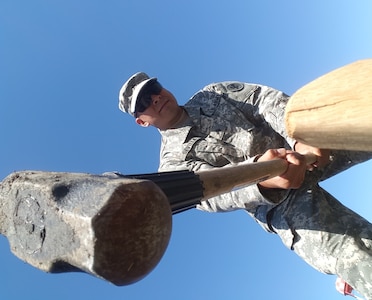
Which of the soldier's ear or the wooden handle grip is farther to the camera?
the soldier's ear

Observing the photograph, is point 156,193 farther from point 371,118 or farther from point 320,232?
point 320,232

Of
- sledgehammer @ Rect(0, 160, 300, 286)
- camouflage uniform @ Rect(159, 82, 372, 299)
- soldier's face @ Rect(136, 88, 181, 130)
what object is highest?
sledgehammer @ Rect(0, 160, 300, 286)

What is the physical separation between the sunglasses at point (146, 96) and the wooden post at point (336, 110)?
2544 mm

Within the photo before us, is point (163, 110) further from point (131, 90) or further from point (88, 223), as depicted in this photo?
point (88, 223)

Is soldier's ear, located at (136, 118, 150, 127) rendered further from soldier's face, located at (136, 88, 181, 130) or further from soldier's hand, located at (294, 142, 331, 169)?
soldier's hand, located at (294, 142, 331, 169)

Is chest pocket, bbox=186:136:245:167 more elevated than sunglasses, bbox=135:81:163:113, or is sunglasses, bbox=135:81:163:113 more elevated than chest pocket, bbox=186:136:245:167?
sunglasses, bbox=135:81:163:113

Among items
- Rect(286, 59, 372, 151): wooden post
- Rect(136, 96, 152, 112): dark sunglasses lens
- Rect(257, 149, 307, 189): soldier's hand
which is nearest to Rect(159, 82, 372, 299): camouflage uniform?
Rect(257, 149, 307, 189): soldier's hand

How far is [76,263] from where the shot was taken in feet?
6.49

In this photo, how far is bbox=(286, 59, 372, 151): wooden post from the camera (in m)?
1.87

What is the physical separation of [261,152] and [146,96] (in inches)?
50.2

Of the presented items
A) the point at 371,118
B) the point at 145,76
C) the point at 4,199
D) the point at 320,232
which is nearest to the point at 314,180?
the point at 320,232

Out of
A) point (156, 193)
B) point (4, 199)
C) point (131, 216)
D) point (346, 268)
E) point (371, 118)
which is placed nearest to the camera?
point (371, 118)

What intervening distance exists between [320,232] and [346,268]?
0.35 metres

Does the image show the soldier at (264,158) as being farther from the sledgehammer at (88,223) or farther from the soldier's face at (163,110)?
the sledgehammer at (88,223)
